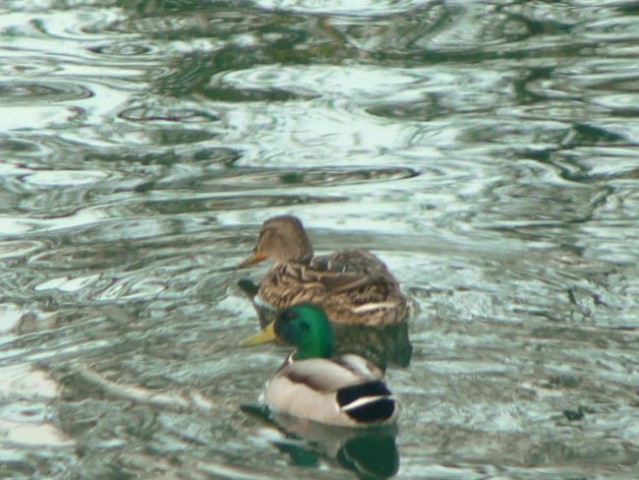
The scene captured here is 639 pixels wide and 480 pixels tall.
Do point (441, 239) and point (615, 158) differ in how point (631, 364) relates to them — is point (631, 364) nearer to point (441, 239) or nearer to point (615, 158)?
point (441, 239)

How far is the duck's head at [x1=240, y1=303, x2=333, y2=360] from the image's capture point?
877cm

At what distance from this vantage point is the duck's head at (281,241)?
10461 mm

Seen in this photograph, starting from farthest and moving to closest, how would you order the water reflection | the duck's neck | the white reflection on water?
the duck's neck → the white reflection on water → the water reflection

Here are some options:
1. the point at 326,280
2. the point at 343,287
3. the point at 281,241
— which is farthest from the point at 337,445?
the point at 281,241

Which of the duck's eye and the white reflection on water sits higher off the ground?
the duck's eye

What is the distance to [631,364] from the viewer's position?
8.23m

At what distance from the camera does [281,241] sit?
10.5 m

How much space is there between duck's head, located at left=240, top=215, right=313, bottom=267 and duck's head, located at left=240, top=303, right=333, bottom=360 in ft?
5.06

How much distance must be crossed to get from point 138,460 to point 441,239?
369 cm

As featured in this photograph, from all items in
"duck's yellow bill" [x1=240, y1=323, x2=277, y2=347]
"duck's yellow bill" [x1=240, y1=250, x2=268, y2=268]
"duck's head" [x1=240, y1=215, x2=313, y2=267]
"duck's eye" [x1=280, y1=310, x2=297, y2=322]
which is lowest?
"duck's yellow bill" [x1=240, y1=250, x2=268, y2=268]

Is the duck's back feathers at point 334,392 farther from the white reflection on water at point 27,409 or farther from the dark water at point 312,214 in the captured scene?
the white reflection on water at point 27,409

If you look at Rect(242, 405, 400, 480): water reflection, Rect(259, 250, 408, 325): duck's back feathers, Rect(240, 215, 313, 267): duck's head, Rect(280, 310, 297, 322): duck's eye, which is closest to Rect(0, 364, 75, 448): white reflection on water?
Rect(242, 405, 400, 480): water reflection

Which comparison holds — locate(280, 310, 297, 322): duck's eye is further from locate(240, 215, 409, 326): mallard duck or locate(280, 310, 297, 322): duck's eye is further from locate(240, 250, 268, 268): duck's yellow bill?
locate(240, 250, 268, 268): duck's yellow bill

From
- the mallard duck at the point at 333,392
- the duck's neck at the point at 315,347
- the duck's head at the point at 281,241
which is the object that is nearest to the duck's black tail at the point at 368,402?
the mallard duck at the point at 333,392
